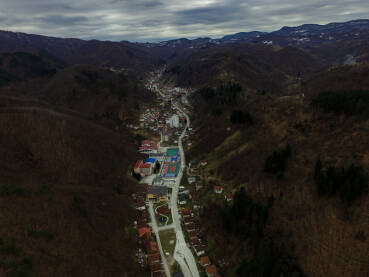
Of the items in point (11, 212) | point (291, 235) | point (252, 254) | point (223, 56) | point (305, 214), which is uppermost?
point (223, 56)

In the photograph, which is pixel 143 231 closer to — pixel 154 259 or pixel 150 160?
pixel 154 259

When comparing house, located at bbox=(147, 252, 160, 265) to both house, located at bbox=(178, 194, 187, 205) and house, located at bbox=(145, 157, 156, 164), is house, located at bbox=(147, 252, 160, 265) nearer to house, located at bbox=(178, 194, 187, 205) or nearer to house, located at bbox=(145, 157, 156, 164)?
house, located at bbox=(178, 194, 187, 205)

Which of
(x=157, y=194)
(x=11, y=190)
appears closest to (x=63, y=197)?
(x=11, y=190)

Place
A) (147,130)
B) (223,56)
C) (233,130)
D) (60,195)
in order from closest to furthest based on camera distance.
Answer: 1. (60,195)
2. (233,130)
3. (147,130)
4. (223,56)

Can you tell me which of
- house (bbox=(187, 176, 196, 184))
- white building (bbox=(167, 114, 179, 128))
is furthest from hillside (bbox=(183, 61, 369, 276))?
white building (bbox=(167, 114, 179, 128))

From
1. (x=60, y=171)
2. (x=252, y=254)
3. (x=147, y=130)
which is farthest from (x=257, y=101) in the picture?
(x=60, y=171)

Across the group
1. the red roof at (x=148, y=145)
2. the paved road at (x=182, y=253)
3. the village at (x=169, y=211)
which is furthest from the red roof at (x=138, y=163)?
the paved road at (x=182, y=253)

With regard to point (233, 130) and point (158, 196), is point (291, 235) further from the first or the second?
point (233, 130)
